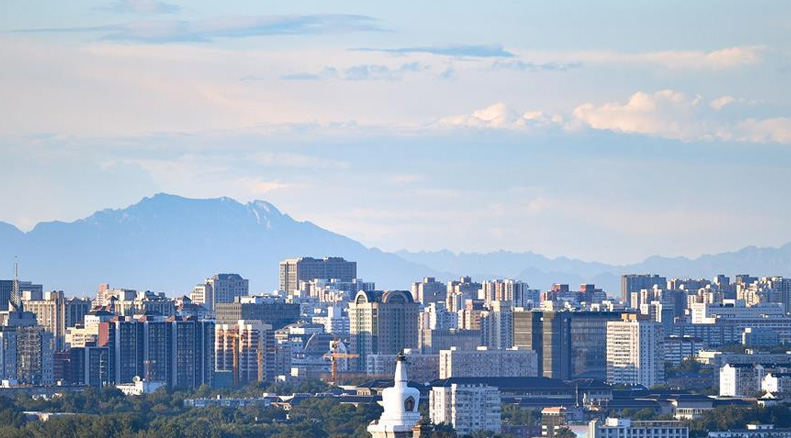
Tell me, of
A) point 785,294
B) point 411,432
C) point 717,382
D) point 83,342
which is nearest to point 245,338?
point 83,342

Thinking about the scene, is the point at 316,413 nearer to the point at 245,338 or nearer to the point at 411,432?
the point at 245,338

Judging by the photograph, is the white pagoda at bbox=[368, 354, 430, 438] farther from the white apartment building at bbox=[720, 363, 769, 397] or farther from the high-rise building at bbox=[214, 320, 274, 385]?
the high-rise building at bbox=[214, 320, 274, 385]

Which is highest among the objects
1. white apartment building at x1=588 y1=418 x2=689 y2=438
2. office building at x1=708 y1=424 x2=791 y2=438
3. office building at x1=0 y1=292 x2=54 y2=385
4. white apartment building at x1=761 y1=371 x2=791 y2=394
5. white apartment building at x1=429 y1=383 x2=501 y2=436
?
office building at x1=0 y1=292 x2=54 y2=385

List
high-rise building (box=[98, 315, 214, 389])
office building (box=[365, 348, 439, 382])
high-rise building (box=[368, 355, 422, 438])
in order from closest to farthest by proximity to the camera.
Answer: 1. high-rise building (box=[368, 355, 422, 438])
2. high-rise building (box=[98, 315, 214, 389])
3. office building (box=[365, 348, 439, 382])

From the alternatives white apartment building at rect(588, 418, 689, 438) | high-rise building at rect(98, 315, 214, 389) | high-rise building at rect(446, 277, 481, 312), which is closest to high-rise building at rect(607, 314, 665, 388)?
high-rise building at rect(98, 315, 214, 389)

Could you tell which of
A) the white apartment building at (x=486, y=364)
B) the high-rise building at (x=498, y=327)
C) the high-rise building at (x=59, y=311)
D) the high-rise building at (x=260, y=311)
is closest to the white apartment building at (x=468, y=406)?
the white apartment building at (x=486, y=364)

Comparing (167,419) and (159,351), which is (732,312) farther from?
(167,419)
